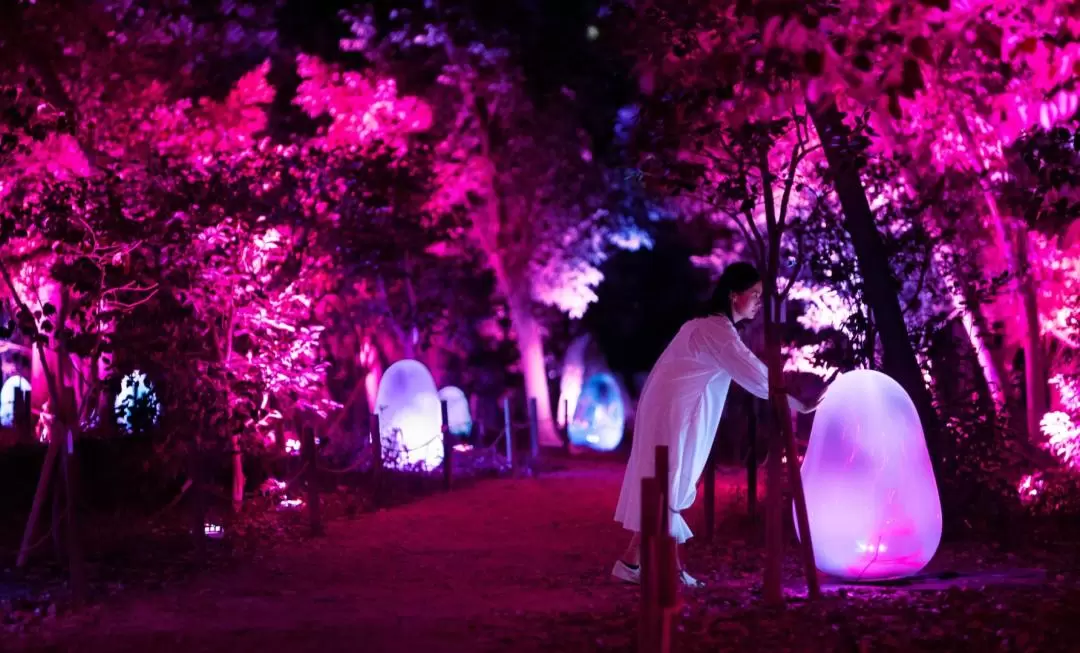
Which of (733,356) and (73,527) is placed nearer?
(733,356)

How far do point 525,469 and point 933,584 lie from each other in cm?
1141

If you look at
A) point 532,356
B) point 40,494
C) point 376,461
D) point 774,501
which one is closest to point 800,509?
point 774,501

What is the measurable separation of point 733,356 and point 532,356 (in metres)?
19.3

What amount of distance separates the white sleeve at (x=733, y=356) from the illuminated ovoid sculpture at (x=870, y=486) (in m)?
0.81

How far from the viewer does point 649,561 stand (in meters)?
5.10

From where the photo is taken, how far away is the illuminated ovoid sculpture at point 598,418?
27.5 meters

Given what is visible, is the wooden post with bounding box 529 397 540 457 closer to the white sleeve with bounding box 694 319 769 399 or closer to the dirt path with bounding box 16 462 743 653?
the dirt path with bounding box 16 462 743 653

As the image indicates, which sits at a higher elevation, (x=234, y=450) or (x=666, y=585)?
(x=234, y=450)

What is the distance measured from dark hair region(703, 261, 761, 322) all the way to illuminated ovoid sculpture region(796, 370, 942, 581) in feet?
3.21

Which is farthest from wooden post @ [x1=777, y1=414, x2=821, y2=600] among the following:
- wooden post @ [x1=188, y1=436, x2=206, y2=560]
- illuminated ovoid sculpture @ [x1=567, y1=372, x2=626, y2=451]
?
illuminated ovoid sculpture @ [x1=567, y1=372, x2=626, y2=451]

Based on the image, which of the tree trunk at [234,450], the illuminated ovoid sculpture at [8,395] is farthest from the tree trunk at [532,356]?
the tree trunk at [234,450]

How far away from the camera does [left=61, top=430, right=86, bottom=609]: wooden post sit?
338 inches

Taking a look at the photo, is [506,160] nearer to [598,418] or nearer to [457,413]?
[457,413]

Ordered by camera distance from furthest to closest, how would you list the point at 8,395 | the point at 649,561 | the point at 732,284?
the point at 8,395
the point at 732,284
the point at 649,561
